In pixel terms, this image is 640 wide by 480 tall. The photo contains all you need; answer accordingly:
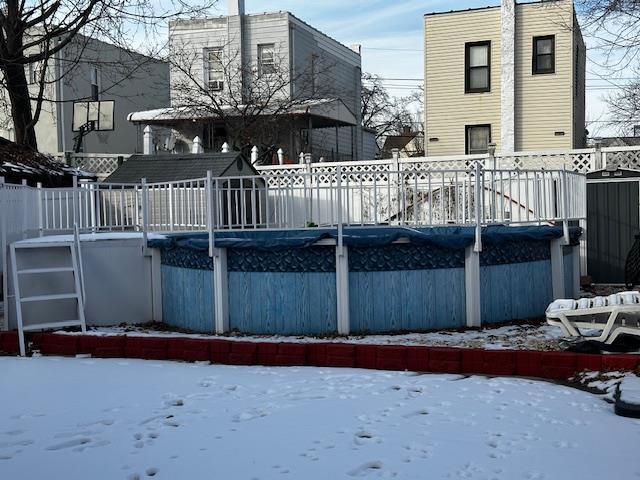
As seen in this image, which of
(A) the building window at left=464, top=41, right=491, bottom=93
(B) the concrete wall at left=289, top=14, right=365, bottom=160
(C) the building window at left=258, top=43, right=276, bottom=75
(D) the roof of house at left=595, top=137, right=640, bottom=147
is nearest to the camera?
(A) the building window at left=464, top=41, right=491, bottom=93

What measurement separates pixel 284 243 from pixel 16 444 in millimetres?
3820

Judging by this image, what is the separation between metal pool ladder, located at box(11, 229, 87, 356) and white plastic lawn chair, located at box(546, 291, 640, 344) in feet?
17.7

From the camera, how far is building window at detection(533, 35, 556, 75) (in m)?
21.5

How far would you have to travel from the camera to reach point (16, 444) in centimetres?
490

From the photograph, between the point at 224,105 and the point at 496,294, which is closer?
the point at 496,294

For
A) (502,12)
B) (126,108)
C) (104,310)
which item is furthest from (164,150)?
(104,310)

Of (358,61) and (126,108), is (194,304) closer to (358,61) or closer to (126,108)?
(126,108)

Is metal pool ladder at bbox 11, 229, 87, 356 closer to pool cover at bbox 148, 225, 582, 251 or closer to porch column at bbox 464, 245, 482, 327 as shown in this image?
pool cover at bbox 148, 225, 582, 251

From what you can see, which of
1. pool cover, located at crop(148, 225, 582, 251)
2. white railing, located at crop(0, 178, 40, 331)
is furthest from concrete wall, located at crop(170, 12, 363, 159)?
pool cover, located at crop(148, 225, 582, 251)

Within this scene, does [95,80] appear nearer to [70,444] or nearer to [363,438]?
[70,444]

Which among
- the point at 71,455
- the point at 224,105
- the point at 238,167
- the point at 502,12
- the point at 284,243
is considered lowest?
the point at 71,455

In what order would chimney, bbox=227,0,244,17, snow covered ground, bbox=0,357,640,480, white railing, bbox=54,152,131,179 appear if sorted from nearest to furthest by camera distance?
snow covered ground, bbox=0,357,640,480 < white railing, bbox=54,152,131,179 < chimney, bbox=227,0,244,17

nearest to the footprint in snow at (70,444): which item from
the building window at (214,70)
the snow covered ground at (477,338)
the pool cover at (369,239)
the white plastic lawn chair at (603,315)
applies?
the snow covered ground at (477,338)

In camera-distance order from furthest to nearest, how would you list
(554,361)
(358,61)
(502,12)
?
(358,61)
(502,12)
(554,361)
